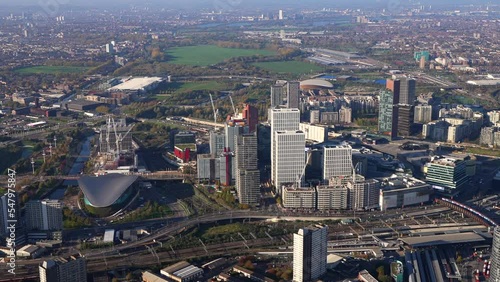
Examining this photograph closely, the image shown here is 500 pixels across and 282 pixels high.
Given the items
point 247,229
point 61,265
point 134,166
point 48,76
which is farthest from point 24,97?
point 61,265

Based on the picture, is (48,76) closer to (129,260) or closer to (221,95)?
(221,95)

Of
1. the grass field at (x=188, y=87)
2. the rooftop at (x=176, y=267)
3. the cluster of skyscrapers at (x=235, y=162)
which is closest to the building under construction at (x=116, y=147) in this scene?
the cluster of skyscrapers at (x=235, y=162)

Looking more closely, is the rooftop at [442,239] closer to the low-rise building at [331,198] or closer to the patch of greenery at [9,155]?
the low-rise building at [331,198]

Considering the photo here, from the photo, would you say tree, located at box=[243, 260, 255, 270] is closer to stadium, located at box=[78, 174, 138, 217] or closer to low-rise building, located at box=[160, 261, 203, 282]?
low-rise building, located at box=[160, 261, 203, 282]

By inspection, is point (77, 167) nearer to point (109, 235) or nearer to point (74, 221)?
point (74, 221)

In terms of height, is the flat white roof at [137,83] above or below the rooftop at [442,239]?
above

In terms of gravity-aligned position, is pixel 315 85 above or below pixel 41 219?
above

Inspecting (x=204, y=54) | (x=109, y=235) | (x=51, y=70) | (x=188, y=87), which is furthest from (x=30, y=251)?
(x=204, y=54)
